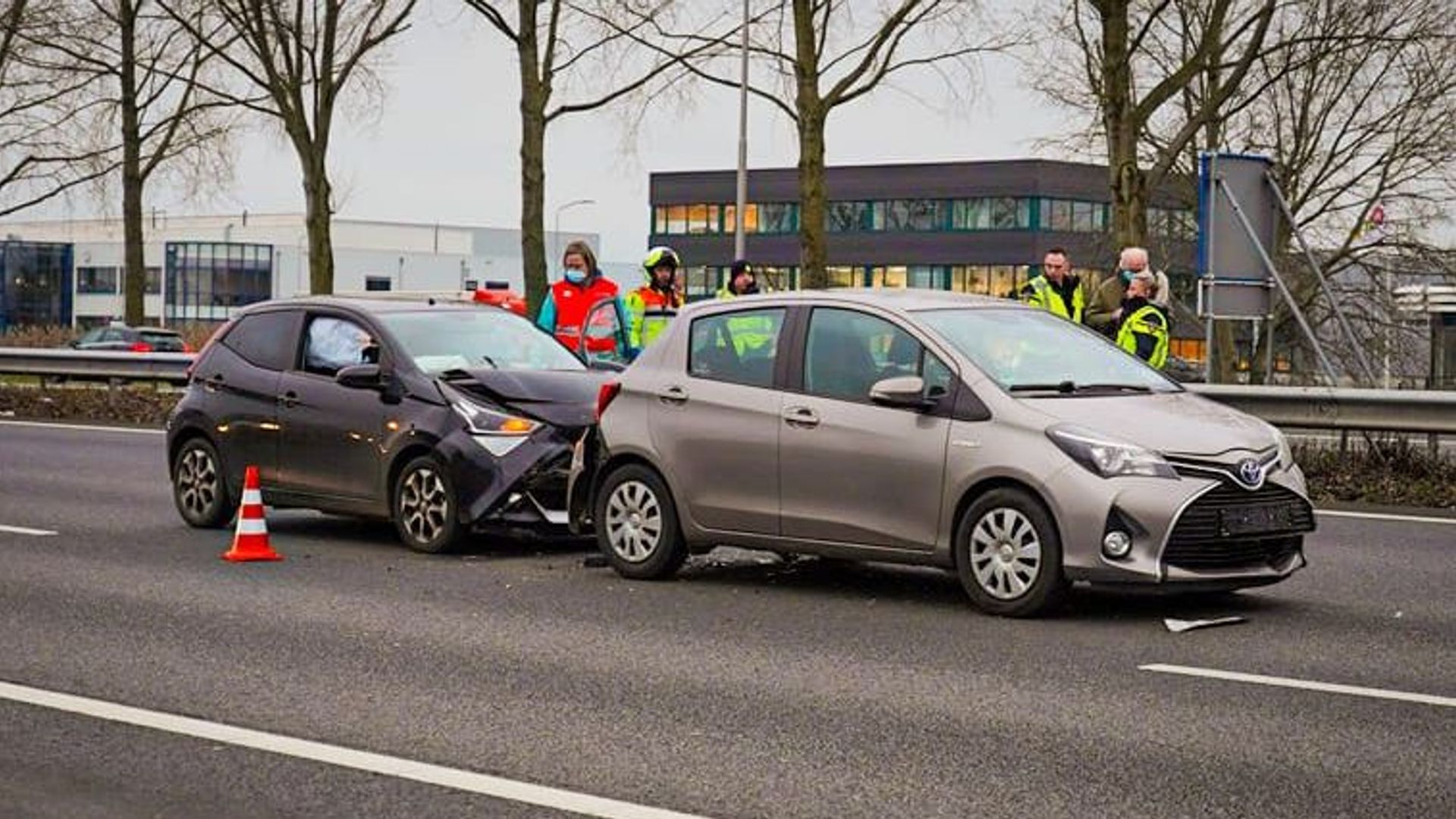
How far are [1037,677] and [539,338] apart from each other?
6.53 m

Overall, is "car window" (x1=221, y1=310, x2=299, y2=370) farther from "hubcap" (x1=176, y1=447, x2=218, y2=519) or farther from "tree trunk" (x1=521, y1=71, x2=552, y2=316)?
"tree trunk" (x1=521, y1=71, x2=552, y2=316)

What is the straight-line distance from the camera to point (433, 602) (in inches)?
432

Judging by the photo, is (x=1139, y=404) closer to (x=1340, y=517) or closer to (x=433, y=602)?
(x=433, y=602)

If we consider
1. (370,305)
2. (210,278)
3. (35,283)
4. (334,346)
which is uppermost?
(210,278)

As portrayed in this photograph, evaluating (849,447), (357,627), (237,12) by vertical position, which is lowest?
(357,627)

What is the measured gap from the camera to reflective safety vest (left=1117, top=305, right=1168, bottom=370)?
16672 mm

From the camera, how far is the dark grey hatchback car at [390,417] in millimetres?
12922

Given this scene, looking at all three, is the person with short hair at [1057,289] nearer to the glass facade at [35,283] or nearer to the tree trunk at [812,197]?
the tree trunk at [812,197]

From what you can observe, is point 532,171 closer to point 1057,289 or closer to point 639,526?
point 1057,289

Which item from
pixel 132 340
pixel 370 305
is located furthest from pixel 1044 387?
pixel 132 340

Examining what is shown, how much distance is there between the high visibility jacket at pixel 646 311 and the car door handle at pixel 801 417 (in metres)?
5.80

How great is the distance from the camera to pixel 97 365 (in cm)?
2978

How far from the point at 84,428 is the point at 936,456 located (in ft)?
59.0

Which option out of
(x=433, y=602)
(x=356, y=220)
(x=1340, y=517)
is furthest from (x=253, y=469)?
(x=356, y=220)
